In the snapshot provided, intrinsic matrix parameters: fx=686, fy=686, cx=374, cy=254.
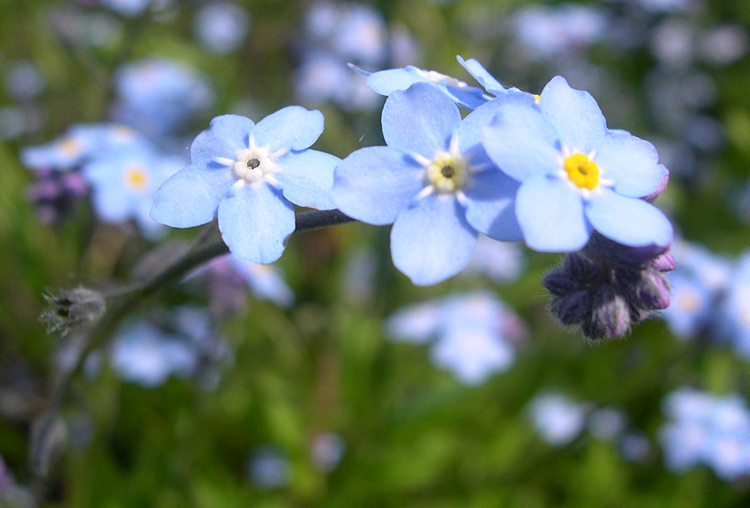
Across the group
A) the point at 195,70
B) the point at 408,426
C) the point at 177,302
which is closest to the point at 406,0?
the point at 195,70

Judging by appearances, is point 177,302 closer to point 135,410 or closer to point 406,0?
point 135,410

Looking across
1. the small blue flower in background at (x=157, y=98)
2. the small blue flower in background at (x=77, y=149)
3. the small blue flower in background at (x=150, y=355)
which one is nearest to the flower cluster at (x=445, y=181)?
the small blue flower in background at (x=77, y=149)

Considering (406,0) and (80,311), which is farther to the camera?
(406,0)

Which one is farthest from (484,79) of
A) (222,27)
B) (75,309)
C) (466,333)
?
(222,27)

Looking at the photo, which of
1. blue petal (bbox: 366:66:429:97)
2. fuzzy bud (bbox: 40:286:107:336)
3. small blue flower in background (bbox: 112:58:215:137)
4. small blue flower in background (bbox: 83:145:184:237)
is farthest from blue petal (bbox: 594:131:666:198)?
small blue flower in background (bbox: 112:58:215:137)

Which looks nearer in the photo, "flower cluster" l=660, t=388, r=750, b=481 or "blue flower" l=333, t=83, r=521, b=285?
"blue flower" l=333, t=83, r=521, b=285

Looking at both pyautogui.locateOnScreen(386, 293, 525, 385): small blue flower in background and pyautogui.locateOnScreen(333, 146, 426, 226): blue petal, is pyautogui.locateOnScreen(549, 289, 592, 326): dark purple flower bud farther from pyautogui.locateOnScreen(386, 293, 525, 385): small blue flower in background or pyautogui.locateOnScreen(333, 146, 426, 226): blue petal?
pyautogui.locateOnScreen(386, 293, 525, 385): small blue flower in background

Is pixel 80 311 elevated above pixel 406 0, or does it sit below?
above
